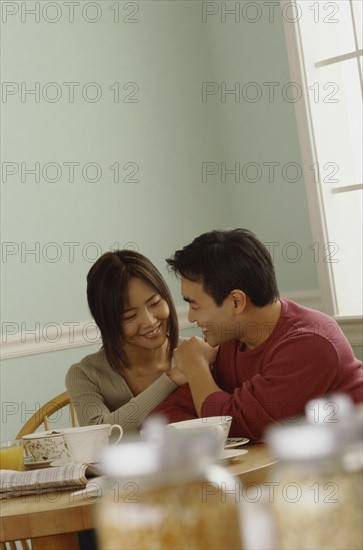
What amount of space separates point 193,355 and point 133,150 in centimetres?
160

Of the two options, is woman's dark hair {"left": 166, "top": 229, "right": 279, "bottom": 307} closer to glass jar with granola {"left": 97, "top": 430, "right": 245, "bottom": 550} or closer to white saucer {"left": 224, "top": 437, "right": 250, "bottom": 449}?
white saucer {"left": 224, "top": 437, "right": 250, "bottom": 449}

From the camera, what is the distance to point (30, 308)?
2.83 m

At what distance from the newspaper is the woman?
44 centimetres

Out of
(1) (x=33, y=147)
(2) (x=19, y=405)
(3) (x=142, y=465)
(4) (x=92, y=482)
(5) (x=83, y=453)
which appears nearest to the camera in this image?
(3) (x=142, y=465)

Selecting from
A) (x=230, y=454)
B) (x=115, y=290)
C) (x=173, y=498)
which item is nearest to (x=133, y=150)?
(x=115, y=290)

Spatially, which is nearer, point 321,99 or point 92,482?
point 92,482

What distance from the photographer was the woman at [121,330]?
6.33ft

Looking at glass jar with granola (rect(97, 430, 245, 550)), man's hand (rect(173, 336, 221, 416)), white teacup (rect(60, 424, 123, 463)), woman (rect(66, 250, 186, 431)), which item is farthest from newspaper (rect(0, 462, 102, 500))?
glass jar with granola (rect(97, 430, 245, 550))

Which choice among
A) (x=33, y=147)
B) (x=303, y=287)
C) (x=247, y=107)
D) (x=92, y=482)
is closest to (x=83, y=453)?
(x=92, y=482)

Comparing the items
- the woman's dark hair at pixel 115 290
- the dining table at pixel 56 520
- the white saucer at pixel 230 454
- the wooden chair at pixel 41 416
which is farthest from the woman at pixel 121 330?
the dining table at pixel 56 520

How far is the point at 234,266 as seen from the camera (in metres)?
1.78

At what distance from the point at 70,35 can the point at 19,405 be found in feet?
4.30

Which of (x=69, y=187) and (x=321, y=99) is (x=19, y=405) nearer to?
(x=69, y=187)

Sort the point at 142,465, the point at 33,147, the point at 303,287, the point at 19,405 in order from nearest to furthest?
the point at 142,465 → the point at 19,405 → the point at 33,147 → the point at 303,287
